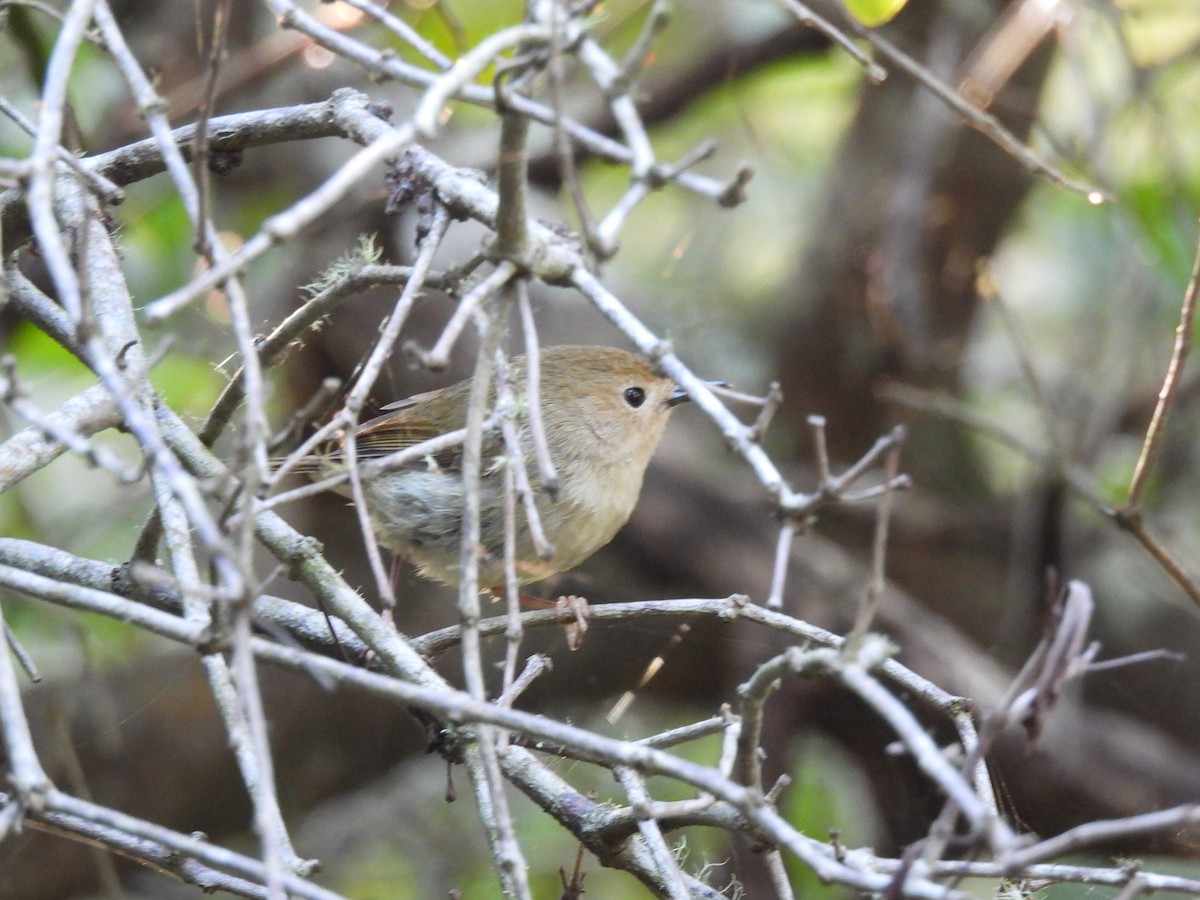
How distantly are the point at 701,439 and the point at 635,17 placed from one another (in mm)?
1904

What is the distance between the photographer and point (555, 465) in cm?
391

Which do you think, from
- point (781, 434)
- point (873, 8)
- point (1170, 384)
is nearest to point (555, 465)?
point (873, 8)

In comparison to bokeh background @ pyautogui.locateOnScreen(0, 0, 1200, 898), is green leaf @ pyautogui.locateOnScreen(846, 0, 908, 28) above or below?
above

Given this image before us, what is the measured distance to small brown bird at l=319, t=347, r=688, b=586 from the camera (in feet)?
12.2

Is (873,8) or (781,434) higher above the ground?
(873,8)

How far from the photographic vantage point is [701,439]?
6.11 meters

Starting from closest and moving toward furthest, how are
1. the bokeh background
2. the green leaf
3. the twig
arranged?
1. the twig
2. the green leaf
3. the bokeh background

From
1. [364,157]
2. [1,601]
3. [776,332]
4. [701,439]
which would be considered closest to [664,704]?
[701,439]

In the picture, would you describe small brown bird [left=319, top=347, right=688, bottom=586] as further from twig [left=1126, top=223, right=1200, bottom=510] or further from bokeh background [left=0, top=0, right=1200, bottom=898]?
twig [left=1126, top=223, right=1200, bottom=510]

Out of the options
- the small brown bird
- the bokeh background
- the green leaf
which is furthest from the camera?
the bokeh background

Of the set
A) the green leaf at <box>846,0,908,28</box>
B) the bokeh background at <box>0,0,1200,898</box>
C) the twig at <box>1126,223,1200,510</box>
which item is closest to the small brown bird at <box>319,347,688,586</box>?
the bokeh background at <box>0,0,1200,898</box>

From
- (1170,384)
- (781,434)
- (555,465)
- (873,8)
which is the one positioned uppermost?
(873,8)

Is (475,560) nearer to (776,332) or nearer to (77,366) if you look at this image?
(77,366)

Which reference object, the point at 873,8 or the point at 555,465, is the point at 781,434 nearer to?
the point at 555,465
